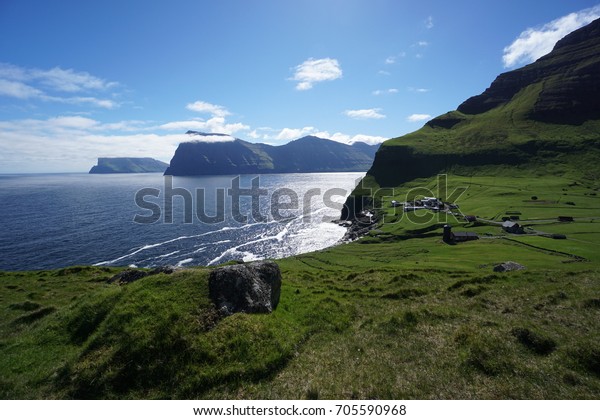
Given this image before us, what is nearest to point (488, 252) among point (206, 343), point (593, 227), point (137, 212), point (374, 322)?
point (593, 227)

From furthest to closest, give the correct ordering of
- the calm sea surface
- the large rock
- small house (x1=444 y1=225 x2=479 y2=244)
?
the calm sea surface → small house (x1=444 y1=225 x2=479 y2=244) → the large rock

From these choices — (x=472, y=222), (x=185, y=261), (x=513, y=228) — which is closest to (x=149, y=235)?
(x=185, y=261)

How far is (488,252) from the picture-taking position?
7631 cm

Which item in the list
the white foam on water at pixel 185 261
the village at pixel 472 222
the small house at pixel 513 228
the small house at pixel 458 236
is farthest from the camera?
the white foam on water at pixel 185 261

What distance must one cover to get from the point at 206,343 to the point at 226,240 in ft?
380

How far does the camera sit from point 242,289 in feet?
79.2

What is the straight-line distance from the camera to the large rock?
914 inches

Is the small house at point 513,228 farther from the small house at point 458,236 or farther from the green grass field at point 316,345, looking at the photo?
the green grass field at point 316,345

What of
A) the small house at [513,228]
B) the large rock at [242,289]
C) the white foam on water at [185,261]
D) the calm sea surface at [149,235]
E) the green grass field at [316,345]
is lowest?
the white foam on water at [185,261]

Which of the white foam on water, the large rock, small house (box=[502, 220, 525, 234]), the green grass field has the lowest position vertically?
the white foam on water

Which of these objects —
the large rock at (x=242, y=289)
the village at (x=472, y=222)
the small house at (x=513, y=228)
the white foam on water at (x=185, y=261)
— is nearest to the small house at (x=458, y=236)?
the village at (x=472, y=222)

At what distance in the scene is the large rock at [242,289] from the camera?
914 inches

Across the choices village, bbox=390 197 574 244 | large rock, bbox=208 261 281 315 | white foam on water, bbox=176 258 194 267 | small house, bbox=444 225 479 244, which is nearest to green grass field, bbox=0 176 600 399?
large rock, bbox=208 261 281 315

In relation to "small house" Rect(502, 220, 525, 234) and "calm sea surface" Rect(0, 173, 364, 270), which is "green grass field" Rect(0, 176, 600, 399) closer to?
"small house" Rect(502, 220, 525, 234)
